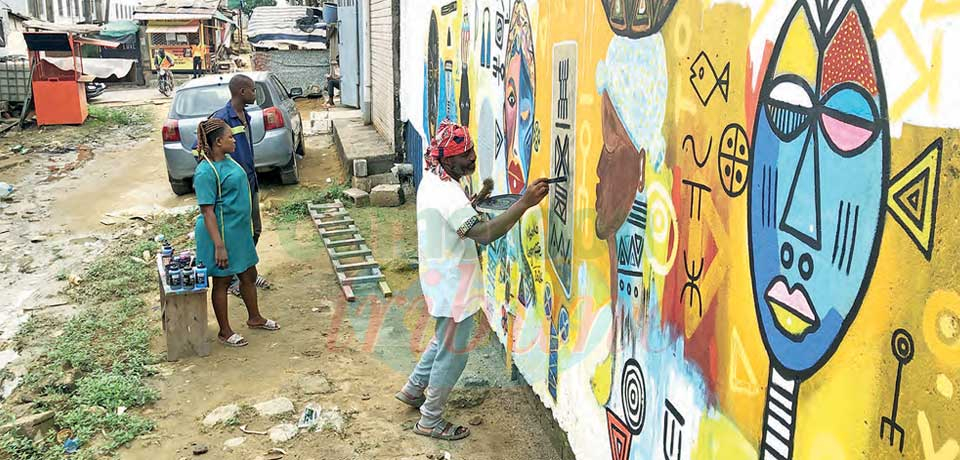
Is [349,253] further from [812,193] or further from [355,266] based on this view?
[812,193]

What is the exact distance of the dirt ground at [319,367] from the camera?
175 inches

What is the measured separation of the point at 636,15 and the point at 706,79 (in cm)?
65

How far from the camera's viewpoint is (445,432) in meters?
4.44

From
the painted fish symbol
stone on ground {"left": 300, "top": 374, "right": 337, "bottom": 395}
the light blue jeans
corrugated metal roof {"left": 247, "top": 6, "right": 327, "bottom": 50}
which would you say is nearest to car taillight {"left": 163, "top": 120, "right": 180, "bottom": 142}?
stone on ground {"left": 300, "top": 374, "right": 337, "bottom": 395}

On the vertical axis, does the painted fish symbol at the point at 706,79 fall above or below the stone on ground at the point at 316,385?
above

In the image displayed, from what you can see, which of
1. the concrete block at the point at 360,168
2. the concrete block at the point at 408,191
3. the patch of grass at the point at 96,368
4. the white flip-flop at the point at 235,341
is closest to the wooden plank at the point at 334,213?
the concrete block at the point at 408,191

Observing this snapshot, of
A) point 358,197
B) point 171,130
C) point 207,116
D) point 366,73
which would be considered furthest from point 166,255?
point 366,73

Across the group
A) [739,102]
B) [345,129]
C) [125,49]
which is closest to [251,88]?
[739,102]

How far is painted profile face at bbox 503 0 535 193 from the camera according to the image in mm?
4371

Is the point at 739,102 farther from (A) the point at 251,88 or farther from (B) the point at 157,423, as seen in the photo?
(A) the point at 251,88

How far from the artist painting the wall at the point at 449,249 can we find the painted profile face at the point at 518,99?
417 mm

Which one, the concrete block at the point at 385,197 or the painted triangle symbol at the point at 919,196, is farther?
the concrete block at the point at 385,197

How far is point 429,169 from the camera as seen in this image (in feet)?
13.5

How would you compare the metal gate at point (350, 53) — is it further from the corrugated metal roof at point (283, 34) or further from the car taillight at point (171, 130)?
the corrugated metal roof at point (283, 34)
